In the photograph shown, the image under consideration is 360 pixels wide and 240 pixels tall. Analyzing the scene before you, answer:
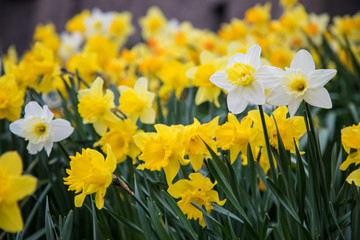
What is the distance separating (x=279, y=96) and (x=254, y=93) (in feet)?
0.17

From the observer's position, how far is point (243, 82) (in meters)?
0.79

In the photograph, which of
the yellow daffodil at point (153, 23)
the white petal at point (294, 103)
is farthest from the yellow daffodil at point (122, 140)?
the yellow daffodil at point (153, 23)

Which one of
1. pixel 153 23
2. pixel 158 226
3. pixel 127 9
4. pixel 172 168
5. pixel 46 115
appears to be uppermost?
→ pixel 127 9

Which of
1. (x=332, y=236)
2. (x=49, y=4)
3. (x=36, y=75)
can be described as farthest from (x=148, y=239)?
(x=49, y=4)

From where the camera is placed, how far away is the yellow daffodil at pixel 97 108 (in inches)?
42.7

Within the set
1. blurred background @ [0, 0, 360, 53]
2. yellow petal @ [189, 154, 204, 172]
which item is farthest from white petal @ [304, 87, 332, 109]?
blurred background @ [0, 0, 360, 53]

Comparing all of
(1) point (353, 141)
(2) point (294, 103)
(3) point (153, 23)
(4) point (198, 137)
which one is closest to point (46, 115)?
(4) point (198, 137)

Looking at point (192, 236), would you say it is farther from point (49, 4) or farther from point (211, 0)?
point (49, 4)

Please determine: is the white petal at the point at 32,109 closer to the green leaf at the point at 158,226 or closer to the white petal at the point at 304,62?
the green leaf at the point at 158,226

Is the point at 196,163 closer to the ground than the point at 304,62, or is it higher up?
closer to the ground

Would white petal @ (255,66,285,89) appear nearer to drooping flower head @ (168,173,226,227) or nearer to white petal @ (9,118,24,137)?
drooping flower head @ (168,173,226,227)

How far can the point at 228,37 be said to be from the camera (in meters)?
2.74

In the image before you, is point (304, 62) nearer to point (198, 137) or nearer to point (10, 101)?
point (198, 137)

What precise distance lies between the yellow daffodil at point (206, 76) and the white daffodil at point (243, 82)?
1.29ft
